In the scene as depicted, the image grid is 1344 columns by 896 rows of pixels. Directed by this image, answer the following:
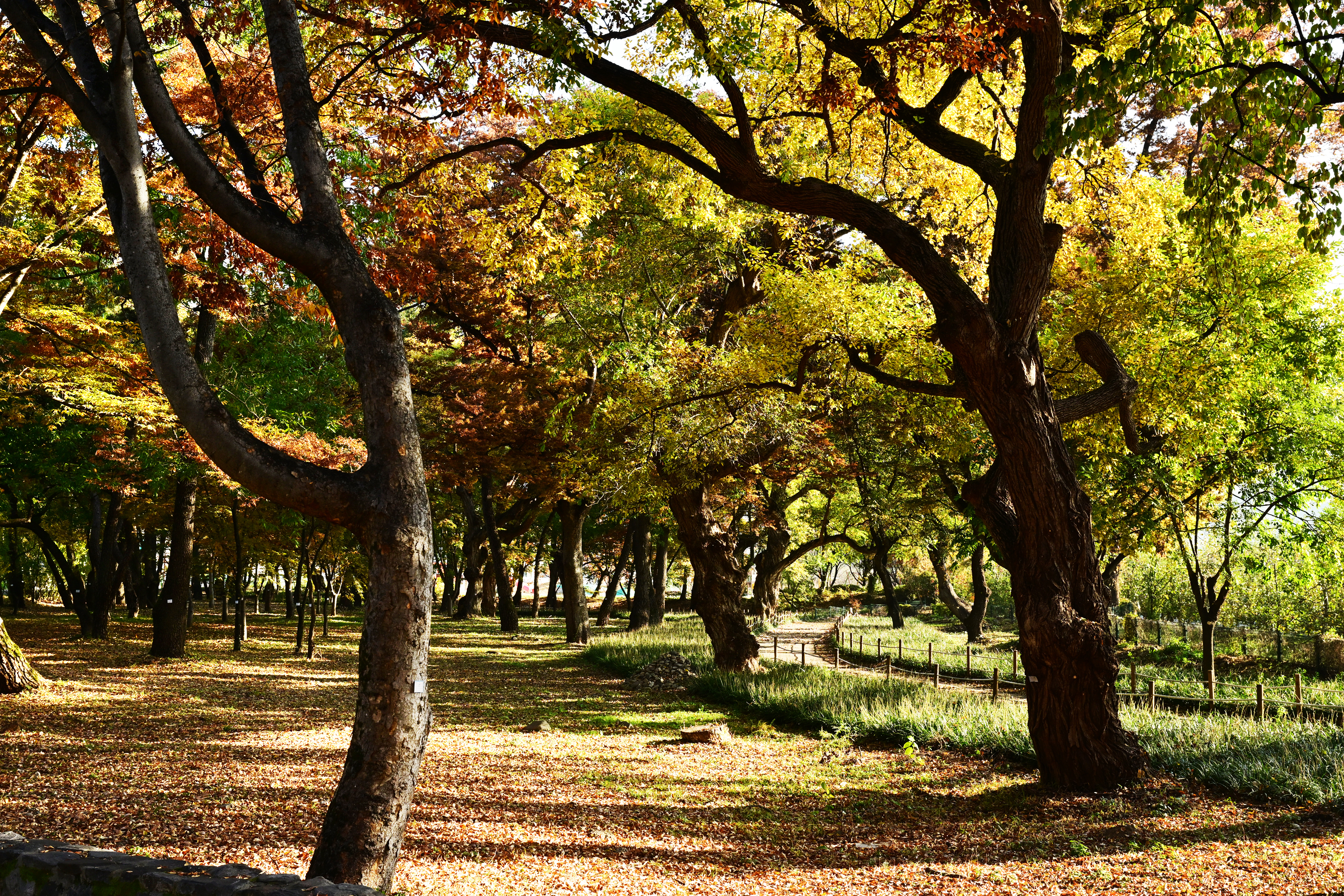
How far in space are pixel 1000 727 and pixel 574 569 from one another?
52.5 feet

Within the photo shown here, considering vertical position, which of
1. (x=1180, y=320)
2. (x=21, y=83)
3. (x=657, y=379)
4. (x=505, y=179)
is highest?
(x=505, y=179)

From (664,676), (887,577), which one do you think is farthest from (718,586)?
(887,577)

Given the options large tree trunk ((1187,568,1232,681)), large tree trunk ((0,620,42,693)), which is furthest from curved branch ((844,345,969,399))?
large tree trunk ((1187,568,1232,681))

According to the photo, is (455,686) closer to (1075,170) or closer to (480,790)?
(480,790)

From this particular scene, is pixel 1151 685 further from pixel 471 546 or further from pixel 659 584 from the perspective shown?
pixel 471 546

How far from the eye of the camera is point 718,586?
1697 centimetres

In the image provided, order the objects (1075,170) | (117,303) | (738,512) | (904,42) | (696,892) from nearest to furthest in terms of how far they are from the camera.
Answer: (696,892), (904,42), (1075,170), (117,303), (738,512)

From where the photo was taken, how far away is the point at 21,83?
31.3 ft

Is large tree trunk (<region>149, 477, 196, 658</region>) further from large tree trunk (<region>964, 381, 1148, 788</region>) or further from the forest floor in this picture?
large tree trunk (<region>964, 381, 1148, 788</region>)

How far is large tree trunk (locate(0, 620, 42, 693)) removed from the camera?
11445mm

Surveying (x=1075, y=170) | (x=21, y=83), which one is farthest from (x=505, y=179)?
(x=1075, y=170)

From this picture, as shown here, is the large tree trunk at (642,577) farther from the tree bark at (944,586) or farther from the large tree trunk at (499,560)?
the tree bark at (944,586)

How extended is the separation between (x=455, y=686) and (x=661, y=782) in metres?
8.06

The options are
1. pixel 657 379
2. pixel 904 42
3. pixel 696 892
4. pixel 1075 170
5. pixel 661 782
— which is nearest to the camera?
pixel 696 892
